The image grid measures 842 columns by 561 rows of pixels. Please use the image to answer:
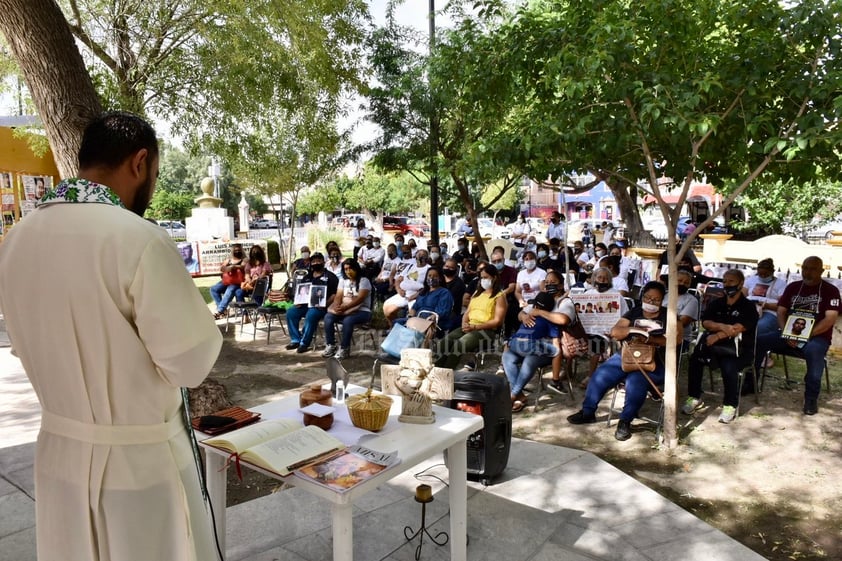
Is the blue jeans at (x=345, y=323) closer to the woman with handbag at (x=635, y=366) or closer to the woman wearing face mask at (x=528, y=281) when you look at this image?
the woman wearing face mask at (x=528, y=281)

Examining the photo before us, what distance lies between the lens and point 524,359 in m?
6.45

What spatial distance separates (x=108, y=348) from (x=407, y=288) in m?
7.84

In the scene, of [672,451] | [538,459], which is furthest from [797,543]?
[538,459]

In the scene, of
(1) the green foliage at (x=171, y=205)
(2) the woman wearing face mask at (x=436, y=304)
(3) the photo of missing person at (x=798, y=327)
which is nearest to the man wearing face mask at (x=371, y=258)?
(2) the woman wearing face mask at (x=436, y=304)

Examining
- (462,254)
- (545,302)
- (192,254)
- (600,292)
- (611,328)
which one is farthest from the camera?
(192,254)

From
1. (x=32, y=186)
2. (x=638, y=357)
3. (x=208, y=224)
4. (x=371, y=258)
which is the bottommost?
(x=638, y=357)

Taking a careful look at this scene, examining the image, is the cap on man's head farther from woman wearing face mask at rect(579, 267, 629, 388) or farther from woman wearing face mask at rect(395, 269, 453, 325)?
woman wearing face mask at rect(395, 269, 453, 325)

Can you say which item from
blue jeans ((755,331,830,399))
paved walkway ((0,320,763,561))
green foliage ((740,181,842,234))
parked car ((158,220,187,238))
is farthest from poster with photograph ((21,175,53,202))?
green foliage ((740,181,842,234))

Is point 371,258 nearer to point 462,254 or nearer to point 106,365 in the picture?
point 462,254

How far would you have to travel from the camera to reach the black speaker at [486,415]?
4.17 metres

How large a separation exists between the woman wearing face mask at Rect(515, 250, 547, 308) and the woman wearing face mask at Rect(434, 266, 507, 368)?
4.08ft

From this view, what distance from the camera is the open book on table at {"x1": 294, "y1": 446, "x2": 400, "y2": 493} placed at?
7.81 feet

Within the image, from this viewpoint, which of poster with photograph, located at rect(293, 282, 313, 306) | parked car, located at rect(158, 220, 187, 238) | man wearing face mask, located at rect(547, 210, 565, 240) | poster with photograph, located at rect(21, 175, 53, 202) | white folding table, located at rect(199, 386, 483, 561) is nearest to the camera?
white folding table, located at rect(199, 386, 483, 561)

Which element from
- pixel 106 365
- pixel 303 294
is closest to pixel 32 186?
pixel 303 294
